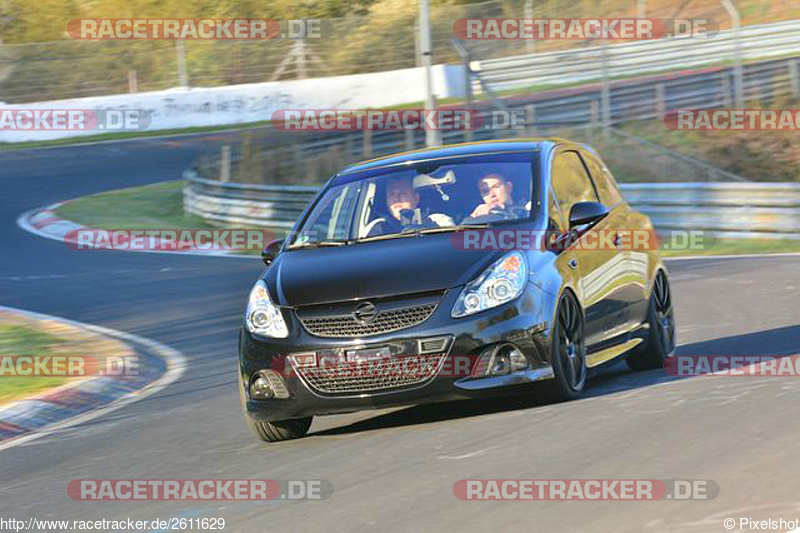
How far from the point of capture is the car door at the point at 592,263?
29.6ft

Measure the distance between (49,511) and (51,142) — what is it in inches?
1425

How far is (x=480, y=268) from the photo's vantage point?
323 inches

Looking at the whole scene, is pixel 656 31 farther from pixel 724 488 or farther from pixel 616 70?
pixel 724 488

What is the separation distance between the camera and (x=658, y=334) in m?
10.2

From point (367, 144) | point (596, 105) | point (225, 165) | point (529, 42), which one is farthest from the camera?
point (529, 42)

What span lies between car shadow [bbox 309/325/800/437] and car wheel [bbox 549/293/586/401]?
105 mm

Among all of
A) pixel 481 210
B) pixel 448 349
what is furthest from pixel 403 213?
pixel 448 349

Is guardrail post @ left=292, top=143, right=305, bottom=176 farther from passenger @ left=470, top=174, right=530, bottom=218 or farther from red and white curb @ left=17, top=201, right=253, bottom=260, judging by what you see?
passenger @ left=470, top=174, right=530, bottom=218

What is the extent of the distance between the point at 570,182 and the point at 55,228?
18.8 meters

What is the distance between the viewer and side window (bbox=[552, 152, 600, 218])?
933cm

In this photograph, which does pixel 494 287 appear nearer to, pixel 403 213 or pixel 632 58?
pixel 403 213

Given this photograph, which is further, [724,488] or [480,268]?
[480,268]

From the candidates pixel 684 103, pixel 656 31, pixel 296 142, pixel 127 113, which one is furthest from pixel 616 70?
pixel 127 113

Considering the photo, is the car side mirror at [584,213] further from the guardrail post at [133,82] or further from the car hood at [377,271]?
the guardrail post at [133,82]
